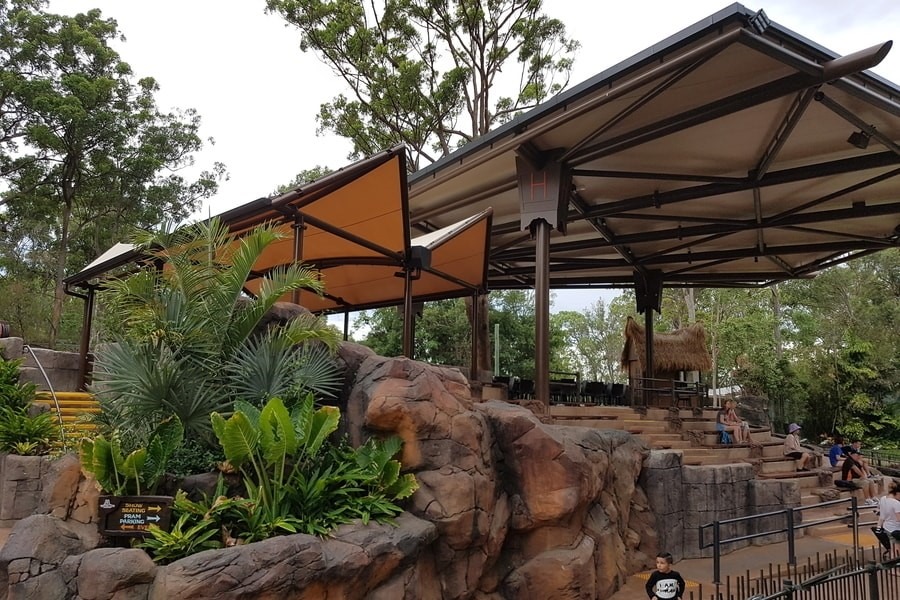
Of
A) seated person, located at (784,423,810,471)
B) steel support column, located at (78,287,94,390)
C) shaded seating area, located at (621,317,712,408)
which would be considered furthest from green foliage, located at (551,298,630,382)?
steel support column, located at (78,287,94,390)

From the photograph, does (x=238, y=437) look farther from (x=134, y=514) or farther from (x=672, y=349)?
(x=672, y=349)

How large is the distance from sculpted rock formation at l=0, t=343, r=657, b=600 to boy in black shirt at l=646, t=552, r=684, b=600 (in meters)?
1.43

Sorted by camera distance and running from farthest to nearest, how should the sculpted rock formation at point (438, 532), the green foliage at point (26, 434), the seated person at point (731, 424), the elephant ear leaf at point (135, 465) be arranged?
the seated person at point (731, 424), the green foliage at point (26, 434), the elephant ear leaf at point (135, 465), the sculpted rock formation at point (438, 532)

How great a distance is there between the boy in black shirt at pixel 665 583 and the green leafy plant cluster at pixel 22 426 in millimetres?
7596

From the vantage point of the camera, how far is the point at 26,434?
311 inches

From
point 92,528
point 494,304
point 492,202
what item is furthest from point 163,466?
point 494,304

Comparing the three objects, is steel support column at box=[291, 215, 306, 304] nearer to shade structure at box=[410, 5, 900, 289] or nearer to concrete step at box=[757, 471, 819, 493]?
shade structure at box=[410, 5, 900, 289]

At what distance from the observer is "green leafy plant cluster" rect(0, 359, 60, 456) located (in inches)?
306

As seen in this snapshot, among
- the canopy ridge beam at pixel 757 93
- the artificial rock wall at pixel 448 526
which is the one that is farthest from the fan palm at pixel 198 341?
the canopy ridge beam at pixel 757 93

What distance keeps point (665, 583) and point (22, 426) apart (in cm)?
813

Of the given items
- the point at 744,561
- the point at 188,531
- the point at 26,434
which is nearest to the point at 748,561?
the point at 744,561

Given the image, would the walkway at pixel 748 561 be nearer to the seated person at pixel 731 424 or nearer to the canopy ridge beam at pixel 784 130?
the seated person at pixel 731 424

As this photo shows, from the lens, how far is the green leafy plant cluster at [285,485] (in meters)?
5.32

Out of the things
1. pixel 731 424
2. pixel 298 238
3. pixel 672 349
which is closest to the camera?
pixel 298 238
